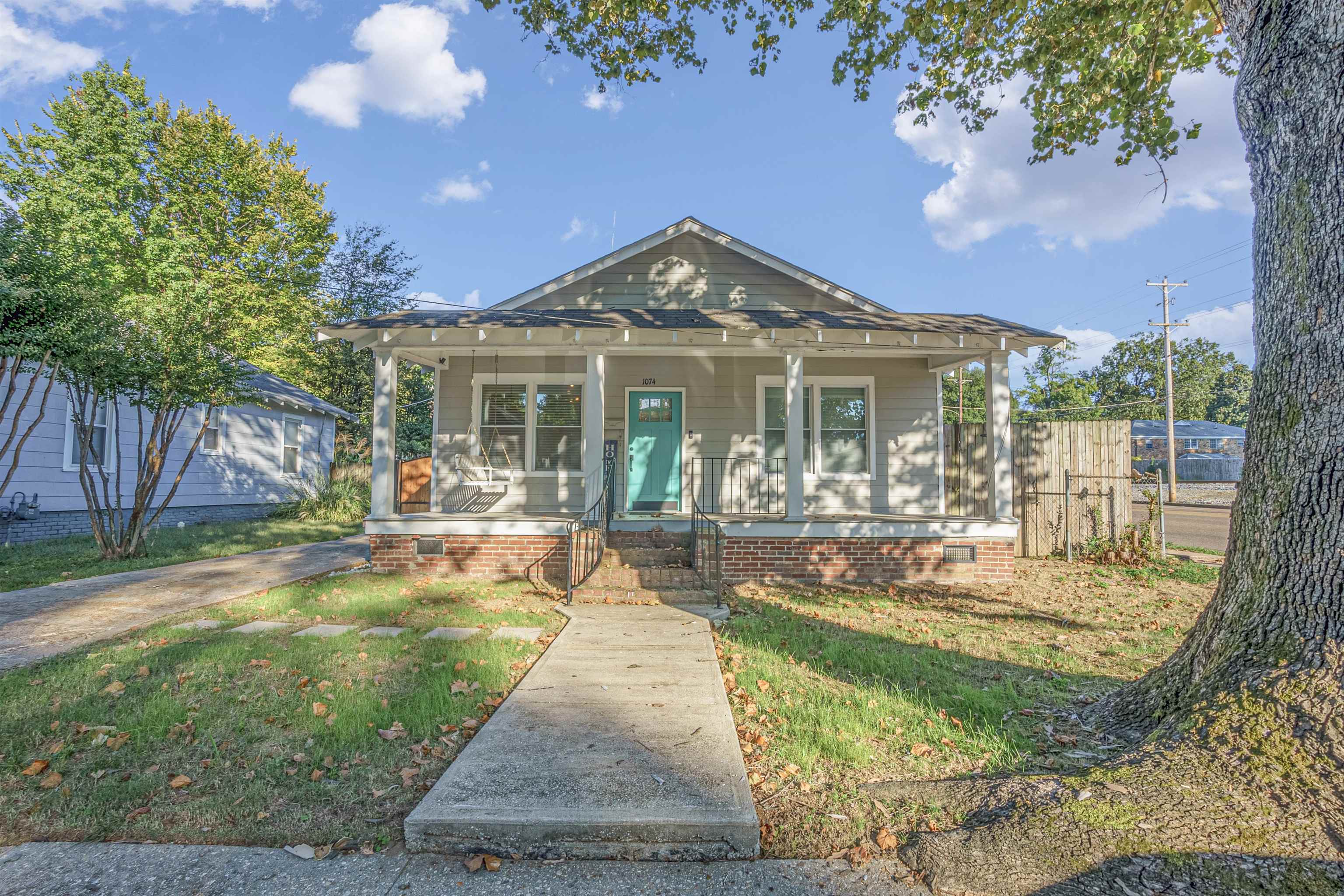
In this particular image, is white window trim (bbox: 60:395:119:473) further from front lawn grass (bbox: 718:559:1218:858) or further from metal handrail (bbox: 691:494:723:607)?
front lawn grass (bbox: 718:559:1218:858)

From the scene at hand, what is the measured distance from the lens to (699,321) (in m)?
8.21

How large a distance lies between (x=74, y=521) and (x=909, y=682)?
14.6m

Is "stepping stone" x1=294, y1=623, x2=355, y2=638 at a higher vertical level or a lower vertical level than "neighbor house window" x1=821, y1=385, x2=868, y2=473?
lower

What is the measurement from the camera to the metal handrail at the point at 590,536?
699 cm

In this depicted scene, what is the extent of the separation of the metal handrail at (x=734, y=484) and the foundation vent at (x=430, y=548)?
3.84 m

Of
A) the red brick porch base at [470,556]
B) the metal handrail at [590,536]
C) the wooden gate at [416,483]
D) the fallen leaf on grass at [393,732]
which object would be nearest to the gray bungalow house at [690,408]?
the metal handrail at [590,536]

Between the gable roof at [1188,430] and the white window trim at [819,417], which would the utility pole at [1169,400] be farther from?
the white window trim at [819,417]

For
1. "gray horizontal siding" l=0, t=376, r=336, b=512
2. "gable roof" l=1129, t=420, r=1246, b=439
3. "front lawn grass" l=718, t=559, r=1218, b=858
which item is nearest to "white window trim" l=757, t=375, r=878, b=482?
"front lawn grass" l=718, t=559, r=1218, b=858

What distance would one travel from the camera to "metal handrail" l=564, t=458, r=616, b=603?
699 centimetres

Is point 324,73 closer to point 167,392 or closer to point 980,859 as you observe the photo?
point 167,392

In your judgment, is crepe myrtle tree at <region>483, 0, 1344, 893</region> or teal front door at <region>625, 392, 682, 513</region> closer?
crepe myrtle tree at <region>483, 0, 1344, 893</region>

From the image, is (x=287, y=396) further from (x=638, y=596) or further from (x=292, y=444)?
(x=638, y=596)

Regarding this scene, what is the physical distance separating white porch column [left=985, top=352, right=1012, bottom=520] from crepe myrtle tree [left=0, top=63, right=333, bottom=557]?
11169 millimetres

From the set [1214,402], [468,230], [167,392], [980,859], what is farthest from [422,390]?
[1214,402]
